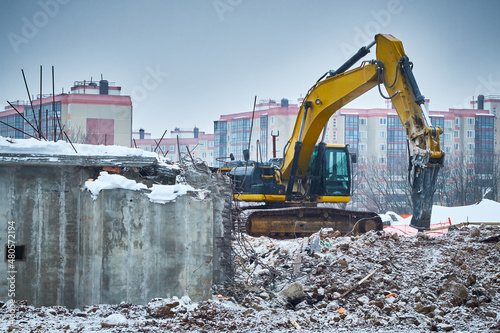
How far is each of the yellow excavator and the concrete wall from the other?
185 inches

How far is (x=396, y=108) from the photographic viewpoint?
1228 cm

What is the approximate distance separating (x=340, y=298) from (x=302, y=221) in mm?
6937

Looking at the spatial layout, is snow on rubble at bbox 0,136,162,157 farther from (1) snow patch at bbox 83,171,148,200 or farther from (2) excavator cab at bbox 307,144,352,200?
(2) excavator cab at bbox 307,144,352,200

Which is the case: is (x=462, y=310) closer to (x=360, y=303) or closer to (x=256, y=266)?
(x=360, y=303)

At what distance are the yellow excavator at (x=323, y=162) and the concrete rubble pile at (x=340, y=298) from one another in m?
2.08

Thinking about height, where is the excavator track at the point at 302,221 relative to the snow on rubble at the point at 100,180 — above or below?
below

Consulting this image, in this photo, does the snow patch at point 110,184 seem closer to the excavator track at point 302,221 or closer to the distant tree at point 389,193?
the excavator track at point 302,221

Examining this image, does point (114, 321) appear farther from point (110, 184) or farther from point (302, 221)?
point (302, 221)

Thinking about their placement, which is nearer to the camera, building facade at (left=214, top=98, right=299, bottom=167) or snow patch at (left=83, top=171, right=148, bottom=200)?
snow patch at (left=83, top=171, right=148, bottom=200)

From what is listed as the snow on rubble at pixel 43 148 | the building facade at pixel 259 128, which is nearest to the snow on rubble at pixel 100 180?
the snow on rubble at pixel 43 148

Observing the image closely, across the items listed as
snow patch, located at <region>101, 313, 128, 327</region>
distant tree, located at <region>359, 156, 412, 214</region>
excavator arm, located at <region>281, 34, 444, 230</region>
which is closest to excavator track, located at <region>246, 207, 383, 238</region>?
excavator arm, located at <region>281, 34, 444, 230</region>

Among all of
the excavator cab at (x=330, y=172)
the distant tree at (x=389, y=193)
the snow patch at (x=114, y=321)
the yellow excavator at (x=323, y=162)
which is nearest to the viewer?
the snow patch at (x=114, y=321)

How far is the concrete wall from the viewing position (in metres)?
7.49

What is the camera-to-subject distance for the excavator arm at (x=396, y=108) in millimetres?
10898
